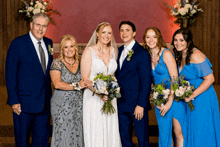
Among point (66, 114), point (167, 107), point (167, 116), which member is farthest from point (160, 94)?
point (66, 114)

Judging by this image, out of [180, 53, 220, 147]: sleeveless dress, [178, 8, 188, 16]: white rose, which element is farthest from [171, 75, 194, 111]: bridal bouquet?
[178, 8, 188, 16]: white rose

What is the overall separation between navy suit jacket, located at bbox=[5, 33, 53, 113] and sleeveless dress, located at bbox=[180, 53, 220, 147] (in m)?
1.93

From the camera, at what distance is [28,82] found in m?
3.04

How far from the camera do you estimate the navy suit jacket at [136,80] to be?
302 cm

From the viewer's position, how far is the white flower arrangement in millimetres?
6484

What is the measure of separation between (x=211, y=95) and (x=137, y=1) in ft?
16.2

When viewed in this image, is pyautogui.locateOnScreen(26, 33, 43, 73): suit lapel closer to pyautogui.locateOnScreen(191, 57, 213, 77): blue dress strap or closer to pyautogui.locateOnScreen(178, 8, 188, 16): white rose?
pyautogui.locateOnScreen(191, 57, 213, 77): blue dress strap

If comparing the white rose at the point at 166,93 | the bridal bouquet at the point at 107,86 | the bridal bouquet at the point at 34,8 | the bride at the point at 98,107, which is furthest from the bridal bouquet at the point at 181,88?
the bridal bouquet at the point at 34,8

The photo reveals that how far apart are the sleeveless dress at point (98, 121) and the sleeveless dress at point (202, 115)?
38.7 inches

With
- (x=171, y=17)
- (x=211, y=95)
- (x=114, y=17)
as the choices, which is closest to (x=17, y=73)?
(x=211, y=95)

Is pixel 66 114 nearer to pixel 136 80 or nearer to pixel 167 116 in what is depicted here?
pixel 136 80

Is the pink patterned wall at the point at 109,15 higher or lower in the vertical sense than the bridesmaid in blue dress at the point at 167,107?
higher

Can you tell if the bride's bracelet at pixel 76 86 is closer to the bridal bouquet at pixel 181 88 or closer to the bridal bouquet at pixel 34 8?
the bridal bouquet at pixel 181 88

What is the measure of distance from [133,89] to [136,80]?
0.12m
